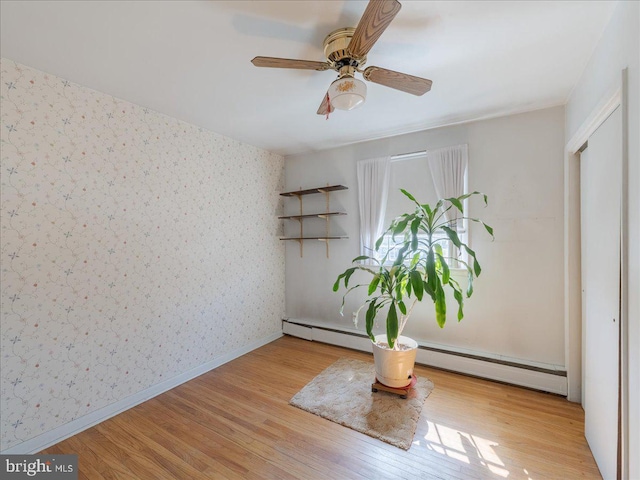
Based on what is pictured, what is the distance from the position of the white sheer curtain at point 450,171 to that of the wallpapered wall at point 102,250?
2316 millimetres

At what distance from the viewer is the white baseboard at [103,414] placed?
1.76 metres

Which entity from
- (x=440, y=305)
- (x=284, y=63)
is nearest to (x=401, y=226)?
(x=440, y=305)

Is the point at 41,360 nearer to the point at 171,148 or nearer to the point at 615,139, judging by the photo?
the point at 171,148

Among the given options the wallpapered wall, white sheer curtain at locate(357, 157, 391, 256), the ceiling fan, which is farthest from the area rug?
the ceiling fan

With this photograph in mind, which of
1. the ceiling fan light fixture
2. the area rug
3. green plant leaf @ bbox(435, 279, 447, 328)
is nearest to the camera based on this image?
the ceiling fan light fixture

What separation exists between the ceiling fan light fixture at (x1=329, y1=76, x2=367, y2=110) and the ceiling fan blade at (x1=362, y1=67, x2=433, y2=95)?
0.09 m

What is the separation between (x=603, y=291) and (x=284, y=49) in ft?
7.82

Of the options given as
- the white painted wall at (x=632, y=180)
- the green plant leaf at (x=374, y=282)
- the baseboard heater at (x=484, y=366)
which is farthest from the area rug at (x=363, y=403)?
the white painted wall at (x=632, y=180)

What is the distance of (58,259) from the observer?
1.88 m

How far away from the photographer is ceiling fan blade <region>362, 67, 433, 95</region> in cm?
153

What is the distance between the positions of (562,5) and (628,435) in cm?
205

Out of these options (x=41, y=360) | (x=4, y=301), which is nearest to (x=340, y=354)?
(x=41, y=360)

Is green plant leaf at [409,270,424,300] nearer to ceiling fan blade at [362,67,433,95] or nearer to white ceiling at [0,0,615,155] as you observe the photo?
ceiling fan blade at [362,67,433,95]

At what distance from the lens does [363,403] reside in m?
2.23
